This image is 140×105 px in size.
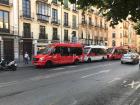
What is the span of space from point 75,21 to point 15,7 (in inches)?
790

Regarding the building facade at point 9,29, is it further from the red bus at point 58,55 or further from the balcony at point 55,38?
the balcony at point 55,38

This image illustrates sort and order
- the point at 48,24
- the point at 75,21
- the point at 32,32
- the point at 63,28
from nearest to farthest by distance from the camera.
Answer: the point at 32,32
the point at 48,24
the point at 63,28
the point at 75,21

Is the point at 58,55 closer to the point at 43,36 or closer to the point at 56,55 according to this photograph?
the point at 56,55

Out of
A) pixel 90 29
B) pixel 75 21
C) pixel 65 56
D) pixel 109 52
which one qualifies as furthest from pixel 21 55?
pixel 90 29

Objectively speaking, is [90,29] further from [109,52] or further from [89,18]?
[109,52]

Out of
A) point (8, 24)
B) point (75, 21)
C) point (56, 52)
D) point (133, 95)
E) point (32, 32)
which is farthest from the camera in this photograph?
point (75, 21)

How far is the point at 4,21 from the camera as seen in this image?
4075 cm

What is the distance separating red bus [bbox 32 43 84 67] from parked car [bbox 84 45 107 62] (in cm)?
393

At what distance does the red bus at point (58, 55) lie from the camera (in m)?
32.1

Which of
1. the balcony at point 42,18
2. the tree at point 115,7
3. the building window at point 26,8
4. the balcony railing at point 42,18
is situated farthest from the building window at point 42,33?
the tree at point 115,7

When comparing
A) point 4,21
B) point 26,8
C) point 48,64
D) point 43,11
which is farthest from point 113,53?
point 48,64

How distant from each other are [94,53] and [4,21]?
512 inches

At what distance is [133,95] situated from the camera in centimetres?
1348

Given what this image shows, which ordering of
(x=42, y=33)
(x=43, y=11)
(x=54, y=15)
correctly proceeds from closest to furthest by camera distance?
1. (x=42, y=33)
2. (x=43, y=11)
3. (x=54, y=15)
